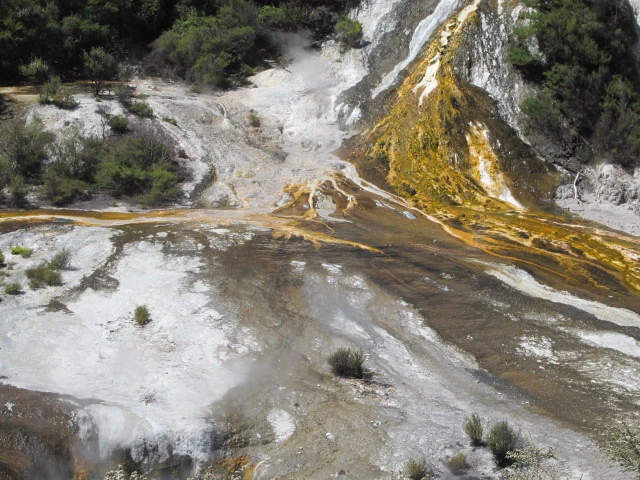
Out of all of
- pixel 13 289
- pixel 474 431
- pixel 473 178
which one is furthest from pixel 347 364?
pixel 473 178

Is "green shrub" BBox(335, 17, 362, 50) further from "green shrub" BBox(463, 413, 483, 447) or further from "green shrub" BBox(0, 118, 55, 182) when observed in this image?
"green shrub" BBox(463, 413, 483, 447)

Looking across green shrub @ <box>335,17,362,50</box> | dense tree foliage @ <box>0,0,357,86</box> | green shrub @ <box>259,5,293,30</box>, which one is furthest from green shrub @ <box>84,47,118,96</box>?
green shrub @ <box>335,17,362,50</box>

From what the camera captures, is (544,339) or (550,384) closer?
(550,384)

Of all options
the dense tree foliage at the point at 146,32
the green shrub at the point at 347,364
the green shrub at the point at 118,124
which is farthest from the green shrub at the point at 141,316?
the dense tree foliage at the point at 146,32

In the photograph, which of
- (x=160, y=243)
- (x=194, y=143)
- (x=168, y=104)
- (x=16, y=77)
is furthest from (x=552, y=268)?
(x=16, y=77)

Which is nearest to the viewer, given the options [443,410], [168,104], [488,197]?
[443,410]

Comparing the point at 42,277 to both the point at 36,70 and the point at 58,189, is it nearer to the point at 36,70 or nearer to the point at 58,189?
the point at 58,189

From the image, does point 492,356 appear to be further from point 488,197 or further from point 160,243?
point 488,197
